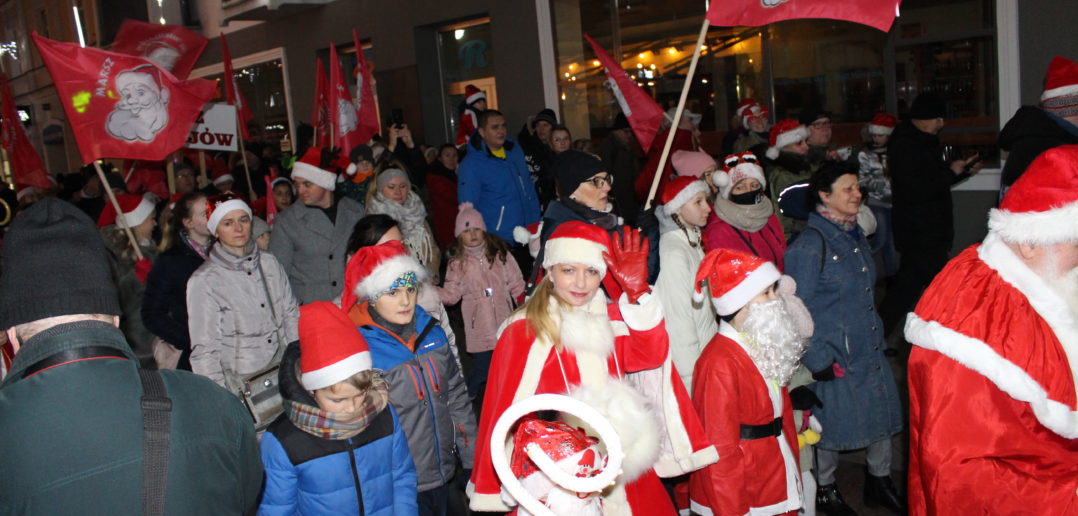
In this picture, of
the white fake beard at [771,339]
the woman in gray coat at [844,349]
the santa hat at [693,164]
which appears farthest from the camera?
the santa hat at [693,164]

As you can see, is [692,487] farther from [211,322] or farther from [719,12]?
[211,322]

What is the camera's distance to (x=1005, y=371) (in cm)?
260

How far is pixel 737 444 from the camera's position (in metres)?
3.61

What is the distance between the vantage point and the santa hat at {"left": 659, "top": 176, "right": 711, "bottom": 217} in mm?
5113

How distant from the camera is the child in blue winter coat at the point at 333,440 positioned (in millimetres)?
3234

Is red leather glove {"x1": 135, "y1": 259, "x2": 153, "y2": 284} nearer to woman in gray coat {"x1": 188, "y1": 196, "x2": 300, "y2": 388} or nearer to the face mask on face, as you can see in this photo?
woman in gray coat {"x1": 188, "y1": 196, "x2": 300, "y2": 388}

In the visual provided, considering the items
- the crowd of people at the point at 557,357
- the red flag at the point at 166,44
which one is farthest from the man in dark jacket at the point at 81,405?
the red flag at the point at 166,44

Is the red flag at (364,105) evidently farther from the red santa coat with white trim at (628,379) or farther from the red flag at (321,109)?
the red santa coat with white trim at (628,379)

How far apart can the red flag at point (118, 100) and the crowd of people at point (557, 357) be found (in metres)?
0.90

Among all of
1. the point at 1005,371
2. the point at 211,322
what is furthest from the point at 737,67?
the point at 1005,371

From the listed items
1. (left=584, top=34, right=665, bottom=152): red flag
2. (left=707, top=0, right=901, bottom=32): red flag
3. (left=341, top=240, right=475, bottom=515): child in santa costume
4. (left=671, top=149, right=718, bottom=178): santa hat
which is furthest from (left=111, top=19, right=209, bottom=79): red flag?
(left=707, top=0, right=901, bottom=32): red flag

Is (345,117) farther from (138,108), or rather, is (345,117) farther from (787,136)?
(787,136)

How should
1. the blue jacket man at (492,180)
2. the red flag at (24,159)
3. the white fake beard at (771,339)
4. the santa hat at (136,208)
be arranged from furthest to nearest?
the red flag at (24,159) → the blue jacket man at (492,180) → the santa hat at (136,208) → the white fake beard at (771,339)

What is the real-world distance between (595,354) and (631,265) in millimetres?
417
